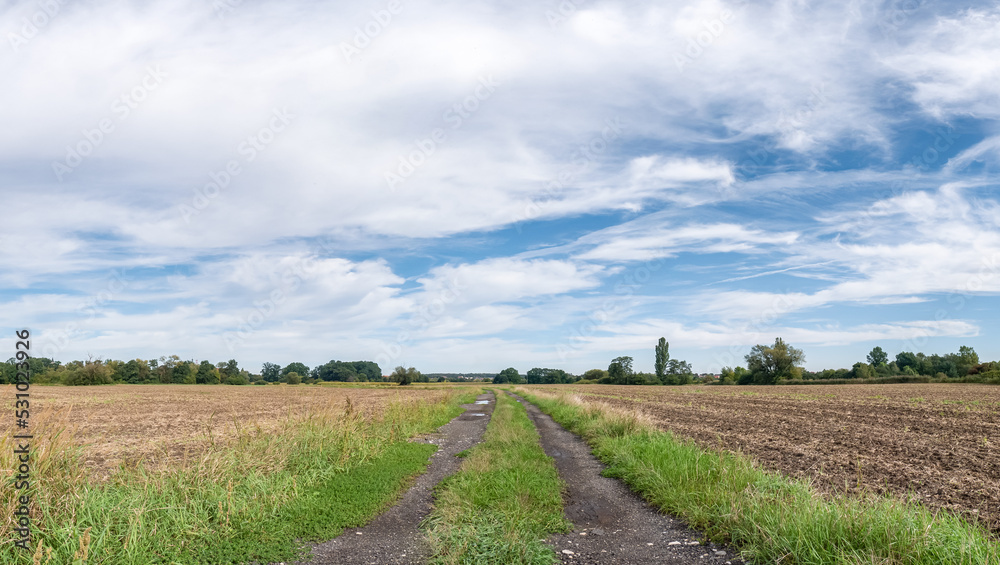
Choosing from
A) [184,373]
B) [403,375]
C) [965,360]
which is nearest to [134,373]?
[184,373]

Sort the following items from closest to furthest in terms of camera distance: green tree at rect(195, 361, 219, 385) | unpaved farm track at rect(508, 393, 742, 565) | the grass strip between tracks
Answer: the grass strip between tracks
unpaved farm track at rect(508, 393, 742, 565)
green tree at rect(195, 361, 219, 385)

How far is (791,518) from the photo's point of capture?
6.33m

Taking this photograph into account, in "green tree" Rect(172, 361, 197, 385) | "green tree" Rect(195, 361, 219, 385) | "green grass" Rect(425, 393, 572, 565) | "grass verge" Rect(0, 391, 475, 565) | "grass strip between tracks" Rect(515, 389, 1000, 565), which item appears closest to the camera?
"grass strip between tracks" Rect(515, 389, 1000, 565)

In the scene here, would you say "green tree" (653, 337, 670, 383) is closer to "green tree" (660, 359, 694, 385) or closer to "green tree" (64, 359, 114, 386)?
"green tree" (660, 359, 694, 385)

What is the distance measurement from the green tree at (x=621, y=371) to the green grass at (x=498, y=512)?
122047 mm

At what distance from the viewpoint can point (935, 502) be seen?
29.2 feet

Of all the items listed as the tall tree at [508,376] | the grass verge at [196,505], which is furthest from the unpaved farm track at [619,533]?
the tall tree at [508,376]

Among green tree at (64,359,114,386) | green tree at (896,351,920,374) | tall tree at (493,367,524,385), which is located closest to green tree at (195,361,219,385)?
green tree at (64,359,114,386)

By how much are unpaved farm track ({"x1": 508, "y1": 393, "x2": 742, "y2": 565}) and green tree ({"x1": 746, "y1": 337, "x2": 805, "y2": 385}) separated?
113 meters

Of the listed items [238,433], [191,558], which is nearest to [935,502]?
[191,558]

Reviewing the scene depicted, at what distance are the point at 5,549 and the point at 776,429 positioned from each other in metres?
23.2

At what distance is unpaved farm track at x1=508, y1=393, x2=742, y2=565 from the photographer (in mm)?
6699

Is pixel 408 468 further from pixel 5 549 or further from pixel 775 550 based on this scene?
pixel 775 550

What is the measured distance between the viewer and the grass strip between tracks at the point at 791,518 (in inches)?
205
